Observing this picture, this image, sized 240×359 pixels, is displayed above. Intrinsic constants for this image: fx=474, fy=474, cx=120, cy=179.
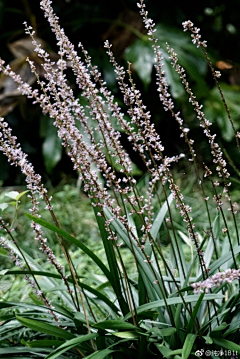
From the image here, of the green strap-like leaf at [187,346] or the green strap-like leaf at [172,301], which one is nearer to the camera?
the green strap-like leaf at [187,346]

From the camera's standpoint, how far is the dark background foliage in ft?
11.5

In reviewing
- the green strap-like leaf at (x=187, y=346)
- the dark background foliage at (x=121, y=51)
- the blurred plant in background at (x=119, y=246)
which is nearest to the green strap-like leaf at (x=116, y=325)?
the blurred plant in background at (x=119, y=246)

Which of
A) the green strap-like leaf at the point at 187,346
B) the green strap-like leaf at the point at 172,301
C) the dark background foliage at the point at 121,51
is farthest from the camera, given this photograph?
the dark background foliage at the point at 121,51

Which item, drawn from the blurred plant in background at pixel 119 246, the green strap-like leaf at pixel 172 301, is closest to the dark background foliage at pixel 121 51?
the blurred plant in background at pixel 119 246

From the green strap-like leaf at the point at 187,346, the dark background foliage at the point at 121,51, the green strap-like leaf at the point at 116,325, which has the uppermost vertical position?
the dark background foliage at the point at 121,51

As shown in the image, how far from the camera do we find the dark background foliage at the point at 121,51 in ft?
11.5

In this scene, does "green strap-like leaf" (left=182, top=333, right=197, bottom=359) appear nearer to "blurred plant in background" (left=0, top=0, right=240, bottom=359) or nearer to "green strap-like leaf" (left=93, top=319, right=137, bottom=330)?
"blurred plant in background" (left=0, top=0, right=240, bottom=359)

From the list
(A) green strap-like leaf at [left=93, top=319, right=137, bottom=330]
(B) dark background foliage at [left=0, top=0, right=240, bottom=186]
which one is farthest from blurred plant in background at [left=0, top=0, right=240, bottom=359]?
(B) dark background foliage at [left=0, top=0, right=240, bottom=186]

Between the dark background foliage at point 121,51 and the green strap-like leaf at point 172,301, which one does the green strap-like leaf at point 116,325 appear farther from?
the dark background foliage at point 121,51

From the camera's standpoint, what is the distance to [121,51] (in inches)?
152

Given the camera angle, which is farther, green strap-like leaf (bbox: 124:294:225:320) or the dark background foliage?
the dark background foliage

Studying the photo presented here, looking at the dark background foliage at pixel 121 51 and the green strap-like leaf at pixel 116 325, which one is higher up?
the dark background foliage at pixel 121 51

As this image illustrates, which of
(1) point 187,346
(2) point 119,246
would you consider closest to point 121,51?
(2) point 119,246

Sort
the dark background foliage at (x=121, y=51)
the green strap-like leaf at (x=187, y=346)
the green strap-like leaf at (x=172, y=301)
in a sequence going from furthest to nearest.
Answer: the dark background foliage at (x=121, y=51) < the green strap-like leaf at (x=172, y=301) < the green strap-like leaf at (x=187, y=346)
